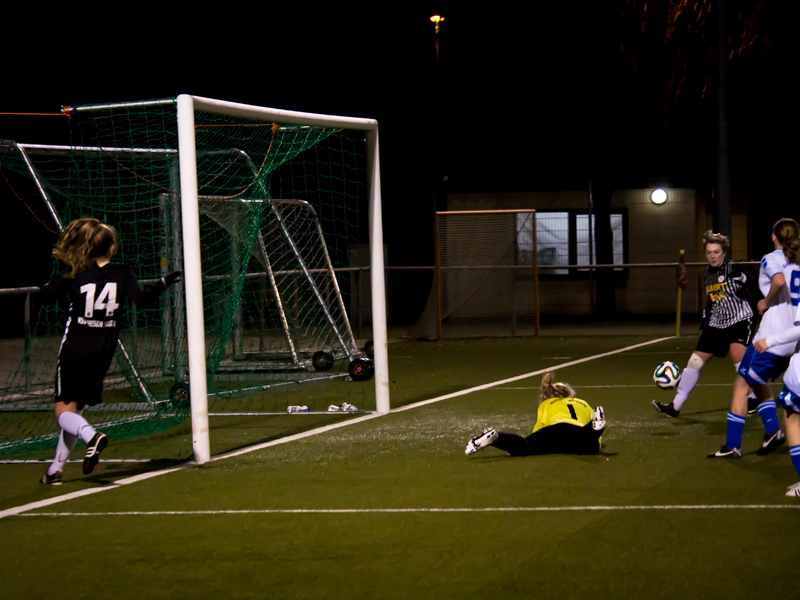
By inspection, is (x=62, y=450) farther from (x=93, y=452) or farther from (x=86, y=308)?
(x=86, y=308)

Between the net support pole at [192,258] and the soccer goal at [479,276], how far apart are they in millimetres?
11268

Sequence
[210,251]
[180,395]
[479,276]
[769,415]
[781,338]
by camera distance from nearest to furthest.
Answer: [781,338]
[769,415]
[180,395]
[210,251]
[479,276]

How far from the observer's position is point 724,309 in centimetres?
862

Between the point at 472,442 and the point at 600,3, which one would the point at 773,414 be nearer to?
the point at 472,442

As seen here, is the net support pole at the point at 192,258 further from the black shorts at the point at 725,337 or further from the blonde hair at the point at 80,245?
the black shorts at the point at 725,337

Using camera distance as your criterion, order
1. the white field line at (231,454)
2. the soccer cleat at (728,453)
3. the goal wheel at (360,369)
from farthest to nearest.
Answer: the goal wheel at (360,369), the soccer cleat at (728,453), the white field line at (231,454)

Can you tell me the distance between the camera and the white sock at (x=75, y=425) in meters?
6.50

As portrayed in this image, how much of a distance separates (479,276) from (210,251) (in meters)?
5.52

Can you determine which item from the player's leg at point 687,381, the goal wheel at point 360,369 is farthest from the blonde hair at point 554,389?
the goal wheel at point 360,369

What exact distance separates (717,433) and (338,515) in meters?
4.00

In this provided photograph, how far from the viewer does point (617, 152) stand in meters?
22.3

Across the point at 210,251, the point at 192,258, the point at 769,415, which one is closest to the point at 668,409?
the point at 769,415

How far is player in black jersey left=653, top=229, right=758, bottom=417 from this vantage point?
27.9ft

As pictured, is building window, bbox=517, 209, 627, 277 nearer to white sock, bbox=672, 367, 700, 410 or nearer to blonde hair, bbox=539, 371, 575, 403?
white sock, bbox=672, 367, 700, 410
